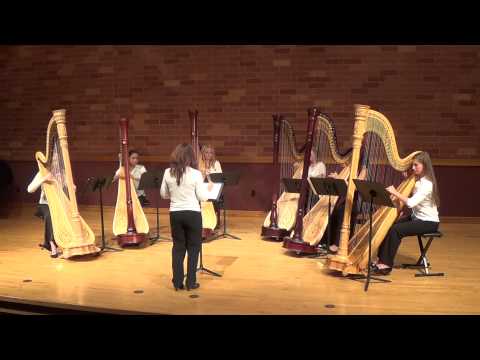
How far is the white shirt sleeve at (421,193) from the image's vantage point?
4.84m

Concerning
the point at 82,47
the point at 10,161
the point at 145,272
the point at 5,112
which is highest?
the point at 82,47

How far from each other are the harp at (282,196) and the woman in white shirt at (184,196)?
227 centimetres

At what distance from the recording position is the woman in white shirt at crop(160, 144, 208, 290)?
4430mm

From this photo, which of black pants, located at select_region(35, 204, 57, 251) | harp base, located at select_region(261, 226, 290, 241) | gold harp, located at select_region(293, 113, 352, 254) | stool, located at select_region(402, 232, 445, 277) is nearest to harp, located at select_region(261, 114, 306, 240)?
harp base, located at select_region(261, 226, 290, 241)

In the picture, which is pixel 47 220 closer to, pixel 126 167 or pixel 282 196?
pixel 126 167

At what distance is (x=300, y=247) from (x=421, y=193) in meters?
1.62

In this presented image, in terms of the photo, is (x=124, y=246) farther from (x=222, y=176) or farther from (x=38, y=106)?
(x=38, y=106)

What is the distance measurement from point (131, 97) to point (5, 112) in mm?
2828

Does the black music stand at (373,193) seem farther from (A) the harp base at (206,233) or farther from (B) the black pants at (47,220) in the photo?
(B) the black pants at (47,220)

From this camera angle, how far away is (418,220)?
203 inches

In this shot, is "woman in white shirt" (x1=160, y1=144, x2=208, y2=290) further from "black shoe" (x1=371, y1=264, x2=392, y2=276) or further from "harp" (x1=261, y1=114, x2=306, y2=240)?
"harp" (x1=261, y1=114, x2=306, y2=240)

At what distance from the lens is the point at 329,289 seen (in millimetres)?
4711

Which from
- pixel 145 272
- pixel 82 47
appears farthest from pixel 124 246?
pixel 82 47

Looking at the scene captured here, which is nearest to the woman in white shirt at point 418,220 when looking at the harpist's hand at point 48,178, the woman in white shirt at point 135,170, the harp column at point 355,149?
the harp column at point 355,149
